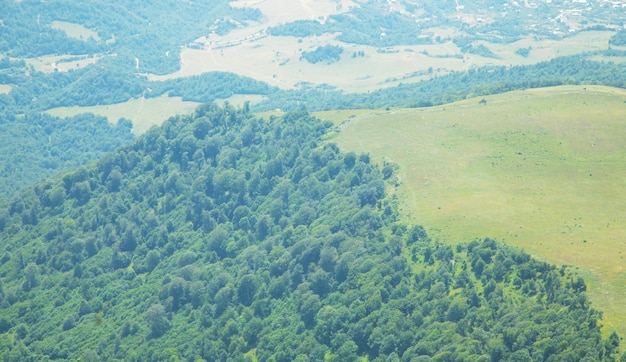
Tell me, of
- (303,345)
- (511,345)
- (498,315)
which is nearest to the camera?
(511,345)

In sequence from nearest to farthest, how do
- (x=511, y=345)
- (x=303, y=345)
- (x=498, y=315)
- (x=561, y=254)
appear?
(x=511, y=345), (x=498, y=315), (x=561, y=254), (x=303, y=345)

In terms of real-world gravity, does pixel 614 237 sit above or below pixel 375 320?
above

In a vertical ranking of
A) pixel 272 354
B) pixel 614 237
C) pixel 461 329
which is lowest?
pixel 272 354

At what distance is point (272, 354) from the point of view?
19012cm

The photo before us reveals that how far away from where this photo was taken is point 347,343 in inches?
7013

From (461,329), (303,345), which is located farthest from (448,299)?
(303,345)

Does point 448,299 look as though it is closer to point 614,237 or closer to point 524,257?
point 524,257

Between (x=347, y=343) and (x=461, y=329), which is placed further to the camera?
(x=347, y=343)

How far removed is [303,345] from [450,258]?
37.5m

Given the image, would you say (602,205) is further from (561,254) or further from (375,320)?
(375,320)

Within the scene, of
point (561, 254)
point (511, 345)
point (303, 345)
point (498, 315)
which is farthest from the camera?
point (303, 345)

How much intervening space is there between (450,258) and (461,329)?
2684cm

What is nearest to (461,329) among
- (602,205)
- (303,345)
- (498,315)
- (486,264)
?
(498,315)

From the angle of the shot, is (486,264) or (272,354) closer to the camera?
(486,264)
